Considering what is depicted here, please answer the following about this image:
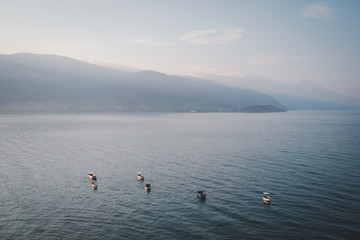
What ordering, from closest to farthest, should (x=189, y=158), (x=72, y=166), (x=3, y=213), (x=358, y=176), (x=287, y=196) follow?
1. (x=3, y=213)
2. (x=287, y=196)
3. (x=358, y=176)
4. (x=72, y=166)
5. (x=189, y=158)

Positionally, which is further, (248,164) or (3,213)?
(248,164)

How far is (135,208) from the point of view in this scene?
2917 cm

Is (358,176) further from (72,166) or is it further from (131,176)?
(72,166)

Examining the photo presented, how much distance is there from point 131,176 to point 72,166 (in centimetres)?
1559

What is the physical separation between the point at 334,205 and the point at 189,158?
3288 cm

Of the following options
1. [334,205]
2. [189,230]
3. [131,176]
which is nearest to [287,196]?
[334,205]

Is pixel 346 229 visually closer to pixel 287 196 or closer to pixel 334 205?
pixel 334 205

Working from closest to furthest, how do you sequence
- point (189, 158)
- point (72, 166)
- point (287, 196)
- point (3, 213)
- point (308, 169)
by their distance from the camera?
point (3, 213) → point (287, 196) → point (308, 169) → point (72, 166) → point (189, 158)

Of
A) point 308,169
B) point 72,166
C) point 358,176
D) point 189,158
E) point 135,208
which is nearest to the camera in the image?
point 135,208

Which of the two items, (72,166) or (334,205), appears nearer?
(334,205)

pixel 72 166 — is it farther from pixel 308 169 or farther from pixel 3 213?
pixel 308 169

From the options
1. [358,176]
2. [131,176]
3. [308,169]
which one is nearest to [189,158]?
[131,176]

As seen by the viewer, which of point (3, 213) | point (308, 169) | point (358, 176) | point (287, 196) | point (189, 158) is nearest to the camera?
point (3, 213)

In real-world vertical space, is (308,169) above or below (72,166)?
above
